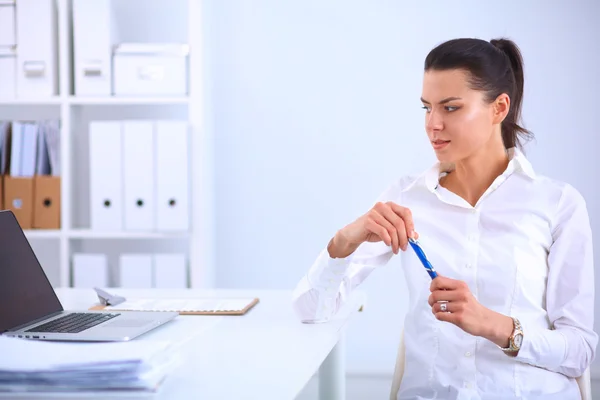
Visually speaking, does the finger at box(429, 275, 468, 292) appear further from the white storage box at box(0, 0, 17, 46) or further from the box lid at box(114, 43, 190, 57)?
the white storage box at box(0, 0, 17, 46)

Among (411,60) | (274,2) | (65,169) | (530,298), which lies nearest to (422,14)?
(411,60)

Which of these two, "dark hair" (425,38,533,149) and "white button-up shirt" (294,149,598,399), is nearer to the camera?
A: "white button-up shirt" (294,149,598,399)

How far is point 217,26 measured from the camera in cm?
335

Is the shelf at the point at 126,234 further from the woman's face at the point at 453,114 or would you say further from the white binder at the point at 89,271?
the woman's face at the point at 453,114

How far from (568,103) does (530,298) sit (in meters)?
1.91

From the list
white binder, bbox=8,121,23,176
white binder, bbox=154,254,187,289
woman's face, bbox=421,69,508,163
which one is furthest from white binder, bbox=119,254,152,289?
woman's face, bbox=421,69,508,163

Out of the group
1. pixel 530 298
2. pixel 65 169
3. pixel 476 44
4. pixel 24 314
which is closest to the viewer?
pixel 24 314

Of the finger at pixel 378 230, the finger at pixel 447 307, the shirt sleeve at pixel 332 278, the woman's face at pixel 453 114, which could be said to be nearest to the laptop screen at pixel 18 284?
the shirt sleeve at pixel 332 278

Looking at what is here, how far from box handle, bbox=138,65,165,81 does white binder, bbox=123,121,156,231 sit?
0.66 ft

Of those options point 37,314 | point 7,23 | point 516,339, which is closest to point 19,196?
point 7,23

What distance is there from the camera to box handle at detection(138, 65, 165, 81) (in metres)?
2.99

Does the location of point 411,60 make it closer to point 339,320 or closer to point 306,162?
point 306,162

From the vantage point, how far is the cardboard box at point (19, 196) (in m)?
3.01

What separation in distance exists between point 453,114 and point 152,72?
1.72 m
